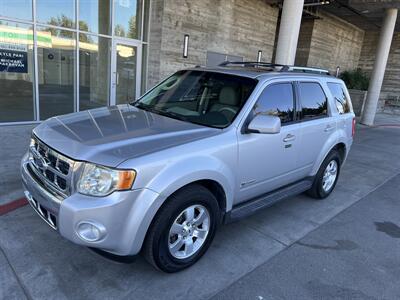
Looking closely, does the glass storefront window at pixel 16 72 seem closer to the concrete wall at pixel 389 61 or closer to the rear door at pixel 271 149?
the rear door at pixel 271 149

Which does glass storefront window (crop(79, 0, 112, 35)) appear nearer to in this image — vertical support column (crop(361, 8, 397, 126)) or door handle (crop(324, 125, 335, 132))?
door handle (crop(324, 125, 335, 132))

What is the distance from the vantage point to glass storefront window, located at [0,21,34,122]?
801cm

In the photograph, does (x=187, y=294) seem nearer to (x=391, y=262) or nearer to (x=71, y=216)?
(x=71, y=216)

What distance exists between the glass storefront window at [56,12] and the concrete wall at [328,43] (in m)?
12.9

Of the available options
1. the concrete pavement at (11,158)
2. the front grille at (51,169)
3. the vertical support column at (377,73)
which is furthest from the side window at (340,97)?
the vertical support column at (377,73)

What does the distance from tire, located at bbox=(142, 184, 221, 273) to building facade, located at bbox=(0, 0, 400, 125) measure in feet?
24.2

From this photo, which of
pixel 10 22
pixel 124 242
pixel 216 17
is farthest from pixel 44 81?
pixel 124 242

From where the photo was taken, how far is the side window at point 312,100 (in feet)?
13.4

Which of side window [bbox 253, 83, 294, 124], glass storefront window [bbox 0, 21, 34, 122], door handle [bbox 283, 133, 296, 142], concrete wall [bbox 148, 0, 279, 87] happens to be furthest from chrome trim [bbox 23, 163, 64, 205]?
concrete wall [bbox 148, 0, 279, 87]

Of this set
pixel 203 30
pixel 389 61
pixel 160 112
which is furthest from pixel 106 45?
pixel 389 61

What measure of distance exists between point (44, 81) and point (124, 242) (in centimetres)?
794

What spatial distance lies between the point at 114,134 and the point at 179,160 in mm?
646

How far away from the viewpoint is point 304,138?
4035mm

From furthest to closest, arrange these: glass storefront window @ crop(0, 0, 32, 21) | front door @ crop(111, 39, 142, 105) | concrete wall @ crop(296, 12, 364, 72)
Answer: concrete wall @ crop(296, 12, 364, 72) < front door @ crop(111, 39, 142, 105) < glass storefront window @ crop(0, 0, 32, 21)
